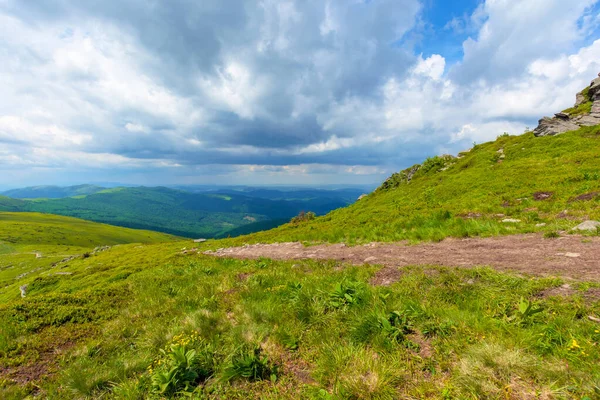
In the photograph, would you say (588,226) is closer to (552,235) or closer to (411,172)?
(552,235)

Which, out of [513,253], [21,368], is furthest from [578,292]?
[21,368]

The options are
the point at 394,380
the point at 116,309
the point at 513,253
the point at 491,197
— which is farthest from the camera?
the point at 491,197

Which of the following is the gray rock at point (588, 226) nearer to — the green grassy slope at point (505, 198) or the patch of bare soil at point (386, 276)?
the green grassy slope at point (505, 198)

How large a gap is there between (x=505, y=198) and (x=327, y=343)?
800 inches

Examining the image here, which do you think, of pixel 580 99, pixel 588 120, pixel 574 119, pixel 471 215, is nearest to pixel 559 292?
pixel 471 215

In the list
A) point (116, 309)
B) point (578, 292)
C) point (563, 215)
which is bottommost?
point (116, 309)

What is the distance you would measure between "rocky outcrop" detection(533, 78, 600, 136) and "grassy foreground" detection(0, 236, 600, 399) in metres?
37.9

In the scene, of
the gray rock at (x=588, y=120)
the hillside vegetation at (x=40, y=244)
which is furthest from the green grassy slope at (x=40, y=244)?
the gray rock at (x=588, y=120)

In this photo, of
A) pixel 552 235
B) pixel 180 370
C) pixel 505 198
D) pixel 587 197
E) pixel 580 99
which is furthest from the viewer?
pixel 580 99

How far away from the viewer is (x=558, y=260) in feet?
25.8

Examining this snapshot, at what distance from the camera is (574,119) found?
1233 inches

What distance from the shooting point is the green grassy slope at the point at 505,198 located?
13.3 meters

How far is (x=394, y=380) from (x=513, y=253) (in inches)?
344

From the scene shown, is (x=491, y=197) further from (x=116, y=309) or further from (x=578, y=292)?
(x=116, y=309)
